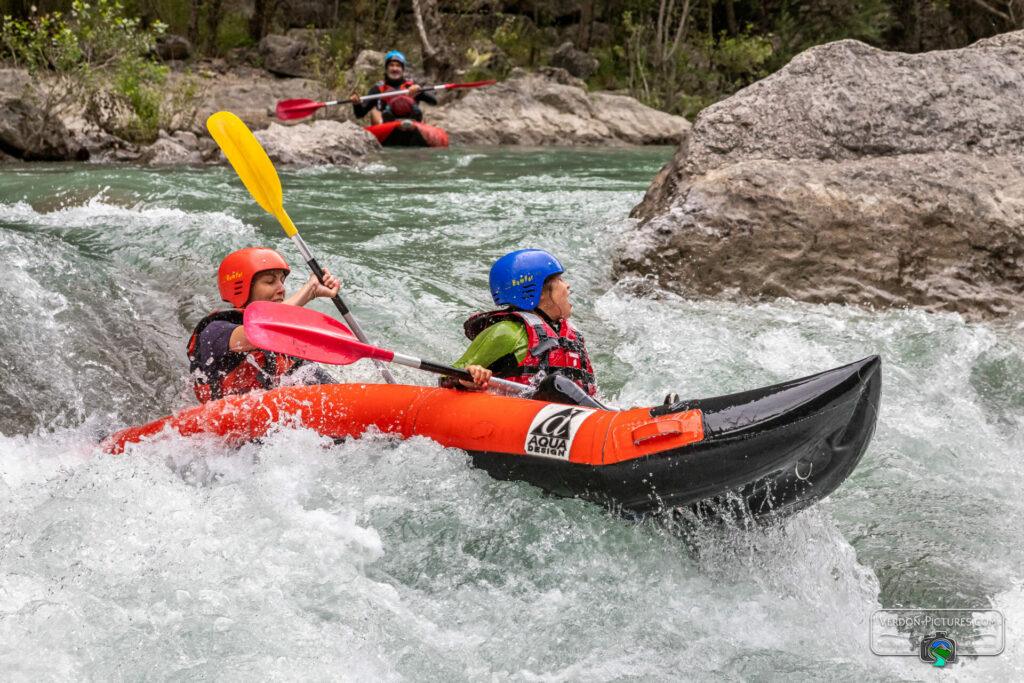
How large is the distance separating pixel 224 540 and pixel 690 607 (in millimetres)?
1418

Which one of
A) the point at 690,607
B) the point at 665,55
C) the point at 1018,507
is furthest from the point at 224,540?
the point at 665,55

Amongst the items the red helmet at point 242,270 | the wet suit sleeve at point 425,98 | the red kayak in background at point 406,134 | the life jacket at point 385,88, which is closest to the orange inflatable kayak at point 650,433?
the red helmet at point 242,270

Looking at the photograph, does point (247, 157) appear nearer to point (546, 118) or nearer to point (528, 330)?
point (528, 330)

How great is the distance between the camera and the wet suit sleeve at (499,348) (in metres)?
3.61

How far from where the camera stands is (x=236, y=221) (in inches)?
A: 271

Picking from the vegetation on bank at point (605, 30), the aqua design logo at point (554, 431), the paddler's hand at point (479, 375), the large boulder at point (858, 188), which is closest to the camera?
the aqua design logo at point (554, 431)

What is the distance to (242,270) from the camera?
404cm

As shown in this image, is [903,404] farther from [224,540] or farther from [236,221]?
[236,221]

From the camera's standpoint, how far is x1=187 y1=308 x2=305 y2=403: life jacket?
394cm

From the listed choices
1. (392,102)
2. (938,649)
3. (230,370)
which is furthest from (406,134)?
(938,649)

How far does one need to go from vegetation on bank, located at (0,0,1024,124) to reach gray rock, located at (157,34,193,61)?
199mm

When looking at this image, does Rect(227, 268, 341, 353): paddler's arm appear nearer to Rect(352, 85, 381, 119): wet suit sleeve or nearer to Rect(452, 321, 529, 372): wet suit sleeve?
Rect(452, 321, 529, 372): wet suit sleeve

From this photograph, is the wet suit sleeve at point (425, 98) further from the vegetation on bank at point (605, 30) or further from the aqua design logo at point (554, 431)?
the aqua design logo at point (554, 431)

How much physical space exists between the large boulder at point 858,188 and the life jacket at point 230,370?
100 inches
